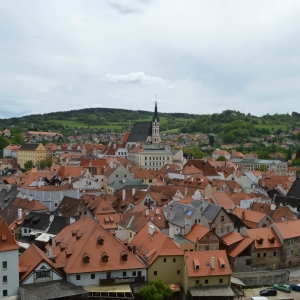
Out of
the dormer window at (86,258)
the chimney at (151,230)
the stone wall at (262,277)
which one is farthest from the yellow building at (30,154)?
the dormer window at (86,258)

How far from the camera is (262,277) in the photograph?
42.2 m

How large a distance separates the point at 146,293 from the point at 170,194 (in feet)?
117

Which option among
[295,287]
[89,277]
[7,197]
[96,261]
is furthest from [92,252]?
[7,197]

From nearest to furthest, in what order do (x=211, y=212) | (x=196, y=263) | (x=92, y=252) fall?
1. (x=92, y=252)
2. (x=196, y=263)
3. (x=211, y=212)

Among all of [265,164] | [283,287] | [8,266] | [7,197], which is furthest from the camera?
[265,164]

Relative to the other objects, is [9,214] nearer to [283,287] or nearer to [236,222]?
[236,222]

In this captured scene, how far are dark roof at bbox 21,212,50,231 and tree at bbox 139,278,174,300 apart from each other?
19.5 m

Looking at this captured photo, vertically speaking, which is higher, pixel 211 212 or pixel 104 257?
pixel 211 212

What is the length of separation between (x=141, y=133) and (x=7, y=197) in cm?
7707

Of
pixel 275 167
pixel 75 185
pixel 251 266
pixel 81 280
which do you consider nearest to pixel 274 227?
pixel 251 266

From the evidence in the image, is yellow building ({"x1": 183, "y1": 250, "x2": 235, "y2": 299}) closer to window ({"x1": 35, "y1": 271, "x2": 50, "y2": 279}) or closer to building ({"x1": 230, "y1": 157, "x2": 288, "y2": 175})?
window ({"x1": 35, "y1": 271, "x2": 50, "y2": 279})

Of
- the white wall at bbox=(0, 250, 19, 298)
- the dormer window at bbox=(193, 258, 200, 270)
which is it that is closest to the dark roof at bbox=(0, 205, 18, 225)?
the white wall at bbox=(0, 250, 19, 298)

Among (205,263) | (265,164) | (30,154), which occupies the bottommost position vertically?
(205,263)

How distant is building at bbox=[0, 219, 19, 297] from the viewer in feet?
109
